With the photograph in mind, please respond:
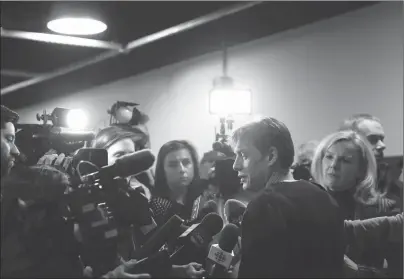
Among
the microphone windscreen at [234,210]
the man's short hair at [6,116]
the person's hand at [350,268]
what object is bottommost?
the person's hand at [350,268]

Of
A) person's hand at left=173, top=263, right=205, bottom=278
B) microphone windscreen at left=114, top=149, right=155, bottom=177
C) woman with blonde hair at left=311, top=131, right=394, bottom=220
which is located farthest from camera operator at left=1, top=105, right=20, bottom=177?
woman with blonde hair at left=311, top=131, right=394, bottom=220

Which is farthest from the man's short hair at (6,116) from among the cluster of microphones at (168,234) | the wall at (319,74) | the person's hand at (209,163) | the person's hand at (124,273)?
the wall at (319,74)

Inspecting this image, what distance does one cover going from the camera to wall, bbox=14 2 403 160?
3.76m

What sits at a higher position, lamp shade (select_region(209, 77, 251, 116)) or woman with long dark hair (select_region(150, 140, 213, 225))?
lamp shade (select_region(209, 77, 251, 116))

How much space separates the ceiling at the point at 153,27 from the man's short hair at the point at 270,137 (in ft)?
5.73

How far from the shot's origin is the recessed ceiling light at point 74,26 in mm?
3113

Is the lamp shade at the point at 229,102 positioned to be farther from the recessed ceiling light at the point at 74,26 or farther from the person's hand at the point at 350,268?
Answer: the person's hand at the point at 350,268

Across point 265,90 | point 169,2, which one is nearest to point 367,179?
point 265,90

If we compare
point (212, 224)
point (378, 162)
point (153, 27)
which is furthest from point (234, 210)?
point (153, 27)

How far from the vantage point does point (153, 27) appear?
4.21 m

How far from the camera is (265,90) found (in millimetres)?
3908

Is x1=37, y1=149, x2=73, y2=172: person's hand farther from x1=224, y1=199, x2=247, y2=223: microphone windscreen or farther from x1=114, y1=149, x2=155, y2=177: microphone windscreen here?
x1=224, y1=199, x2=247, y2=223: microphone windscreen

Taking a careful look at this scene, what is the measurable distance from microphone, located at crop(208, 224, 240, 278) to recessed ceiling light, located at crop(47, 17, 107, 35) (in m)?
1.74

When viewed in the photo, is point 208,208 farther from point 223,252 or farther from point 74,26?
point 74,26
